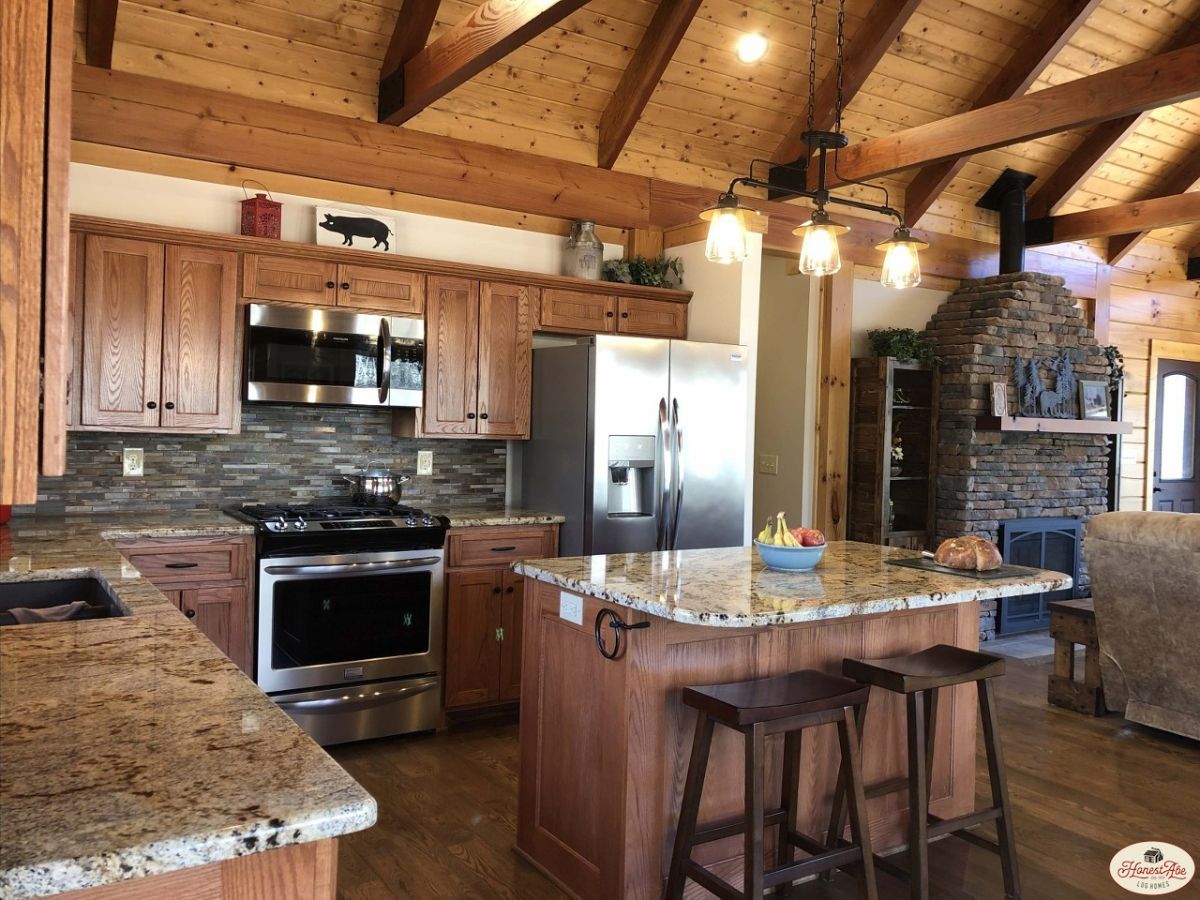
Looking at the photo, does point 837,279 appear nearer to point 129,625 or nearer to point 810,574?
point 810,574

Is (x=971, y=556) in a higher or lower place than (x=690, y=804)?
→ higher

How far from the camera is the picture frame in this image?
22.3 feet

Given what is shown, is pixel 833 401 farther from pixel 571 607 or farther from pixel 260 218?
pixel 571 607

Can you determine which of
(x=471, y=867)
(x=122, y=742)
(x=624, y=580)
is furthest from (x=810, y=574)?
(x=122, y=742)

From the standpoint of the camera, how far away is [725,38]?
5141 mm

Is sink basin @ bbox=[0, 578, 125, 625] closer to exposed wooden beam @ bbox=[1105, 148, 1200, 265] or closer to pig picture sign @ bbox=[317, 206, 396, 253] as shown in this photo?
pig picture sign @ bbox=[317, 206, 396, 253]

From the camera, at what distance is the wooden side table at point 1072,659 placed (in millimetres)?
4598

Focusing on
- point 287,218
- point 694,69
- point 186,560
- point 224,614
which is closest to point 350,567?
point 224,614

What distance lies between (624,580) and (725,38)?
359cm

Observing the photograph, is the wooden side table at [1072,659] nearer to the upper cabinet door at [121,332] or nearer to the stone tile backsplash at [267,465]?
the stone tile backsplash at [267,465]

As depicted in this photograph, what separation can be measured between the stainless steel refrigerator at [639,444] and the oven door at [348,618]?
2.46 feet

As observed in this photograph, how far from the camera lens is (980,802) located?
3537 mm

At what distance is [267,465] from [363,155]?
150 cm

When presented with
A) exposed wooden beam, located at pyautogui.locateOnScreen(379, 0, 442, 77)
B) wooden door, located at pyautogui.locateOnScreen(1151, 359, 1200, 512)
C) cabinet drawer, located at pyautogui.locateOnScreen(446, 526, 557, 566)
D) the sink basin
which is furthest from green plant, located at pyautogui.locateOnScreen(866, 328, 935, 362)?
the sink basin
